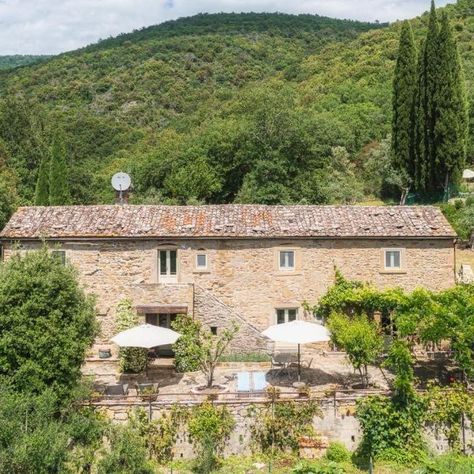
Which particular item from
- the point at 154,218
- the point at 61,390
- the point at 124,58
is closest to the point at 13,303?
the point at 61,390

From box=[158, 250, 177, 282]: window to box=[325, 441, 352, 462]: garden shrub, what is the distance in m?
10.5

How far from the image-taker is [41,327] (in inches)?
722

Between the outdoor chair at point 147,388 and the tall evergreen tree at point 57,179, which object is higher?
the tall evergreen tree at point 57,179

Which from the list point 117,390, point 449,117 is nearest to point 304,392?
point 117,390

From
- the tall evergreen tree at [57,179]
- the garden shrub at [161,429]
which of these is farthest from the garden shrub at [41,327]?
the tall evergreen tree at [57,179]

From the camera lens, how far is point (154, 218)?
2666 centimetres

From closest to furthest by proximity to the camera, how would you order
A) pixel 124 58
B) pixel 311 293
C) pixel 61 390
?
pixel 61 390 → pixel 311 293 → pixel 124 58

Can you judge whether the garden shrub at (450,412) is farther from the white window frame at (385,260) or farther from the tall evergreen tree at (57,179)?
the tall evergreen tree at (57,179)

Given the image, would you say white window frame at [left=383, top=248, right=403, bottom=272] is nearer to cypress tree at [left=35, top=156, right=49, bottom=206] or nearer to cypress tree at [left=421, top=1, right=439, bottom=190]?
cypress tree at [left=421, top=1, right=439, bottom=190]

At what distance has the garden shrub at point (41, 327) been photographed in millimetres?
18000

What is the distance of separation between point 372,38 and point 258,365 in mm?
71969

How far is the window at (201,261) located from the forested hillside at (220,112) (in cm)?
1906

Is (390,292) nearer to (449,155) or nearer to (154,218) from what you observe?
(154,218)

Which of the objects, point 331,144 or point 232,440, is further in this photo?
point 331,144
